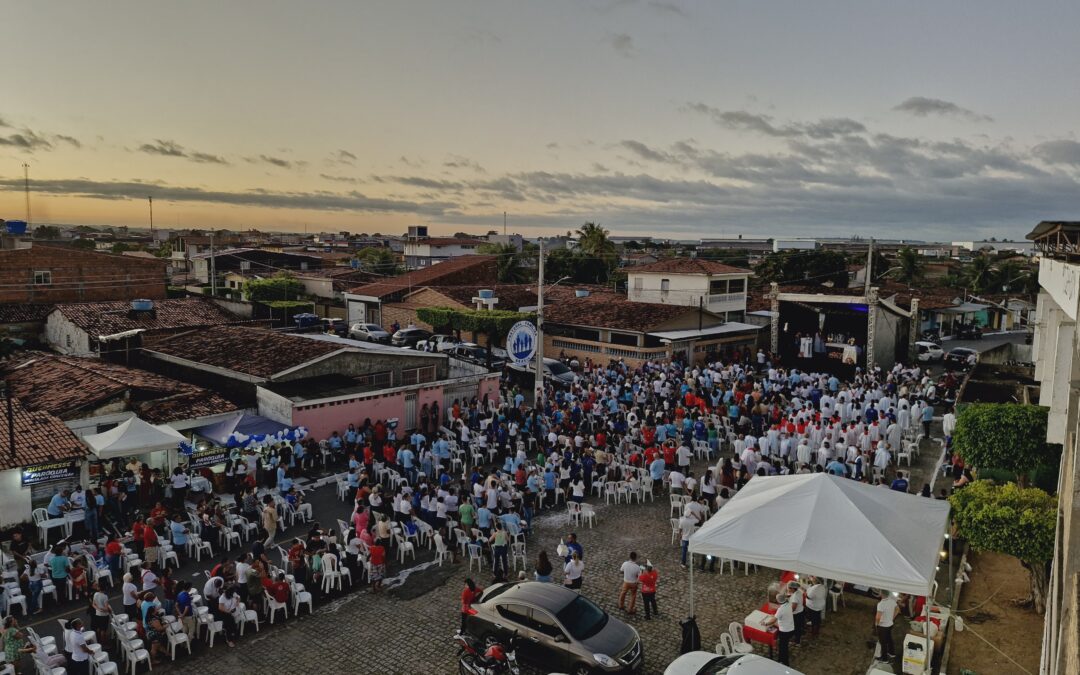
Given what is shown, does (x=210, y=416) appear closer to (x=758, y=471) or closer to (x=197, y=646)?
(x=197, y=646)

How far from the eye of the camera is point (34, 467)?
575 inches

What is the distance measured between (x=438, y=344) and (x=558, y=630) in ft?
82.9

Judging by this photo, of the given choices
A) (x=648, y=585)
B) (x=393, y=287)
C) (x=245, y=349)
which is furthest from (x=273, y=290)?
(x=648, y=585)

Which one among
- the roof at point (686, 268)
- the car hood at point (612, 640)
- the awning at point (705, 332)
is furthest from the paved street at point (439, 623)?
the roof at point (686, 268)

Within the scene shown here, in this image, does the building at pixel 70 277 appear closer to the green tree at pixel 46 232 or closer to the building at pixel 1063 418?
the building at pixel 1063 418

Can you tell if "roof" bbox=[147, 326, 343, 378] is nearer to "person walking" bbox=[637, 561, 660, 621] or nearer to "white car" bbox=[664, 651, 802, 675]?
"person walking" bbox=[637, 561, 660, 621]

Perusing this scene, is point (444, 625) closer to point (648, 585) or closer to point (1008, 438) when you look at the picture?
point (648, 585)

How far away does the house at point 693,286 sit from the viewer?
40.3 meters

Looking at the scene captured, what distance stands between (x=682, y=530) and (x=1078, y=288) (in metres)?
7.67

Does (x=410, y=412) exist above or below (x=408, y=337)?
below

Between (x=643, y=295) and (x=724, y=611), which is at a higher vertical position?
(x=643, y=295)

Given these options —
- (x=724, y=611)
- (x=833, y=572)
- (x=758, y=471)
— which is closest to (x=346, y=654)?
(x=724, y=611)

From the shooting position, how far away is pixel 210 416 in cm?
1925

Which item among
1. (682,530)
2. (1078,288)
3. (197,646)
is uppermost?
(1078,288)
